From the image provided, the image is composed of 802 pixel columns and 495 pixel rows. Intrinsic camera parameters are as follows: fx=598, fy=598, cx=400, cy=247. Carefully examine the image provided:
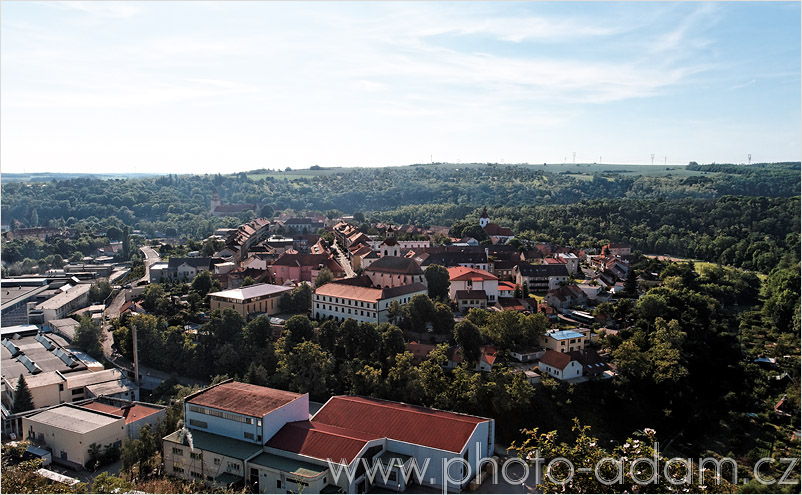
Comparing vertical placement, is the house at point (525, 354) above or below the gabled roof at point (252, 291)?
below

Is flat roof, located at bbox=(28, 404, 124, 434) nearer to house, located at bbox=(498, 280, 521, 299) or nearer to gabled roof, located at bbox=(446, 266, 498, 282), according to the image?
gabled roof, located at bbox=(446, 266, 498, 282)

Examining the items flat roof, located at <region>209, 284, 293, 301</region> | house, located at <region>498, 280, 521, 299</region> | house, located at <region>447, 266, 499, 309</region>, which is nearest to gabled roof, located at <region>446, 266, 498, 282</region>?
house, located at <region>447, 266, 499, 309</region>

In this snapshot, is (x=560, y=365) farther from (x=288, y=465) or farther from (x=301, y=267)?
(x=301, y=267)

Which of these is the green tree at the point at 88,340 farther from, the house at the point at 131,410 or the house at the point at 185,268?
the house at the point at 185,268

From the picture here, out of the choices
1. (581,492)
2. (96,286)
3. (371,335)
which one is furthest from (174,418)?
(96,286)

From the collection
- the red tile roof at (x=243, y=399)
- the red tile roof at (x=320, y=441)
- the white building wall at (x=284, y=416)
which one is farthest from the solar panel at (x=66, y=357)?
the red tile roof at (x=320, y=441)

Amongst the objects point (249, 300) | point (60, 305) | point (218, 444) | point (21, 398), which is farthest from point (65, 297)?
point (218, 444)

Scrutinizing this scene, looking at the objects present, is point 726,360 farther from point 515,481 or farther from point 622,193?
point 622,193
